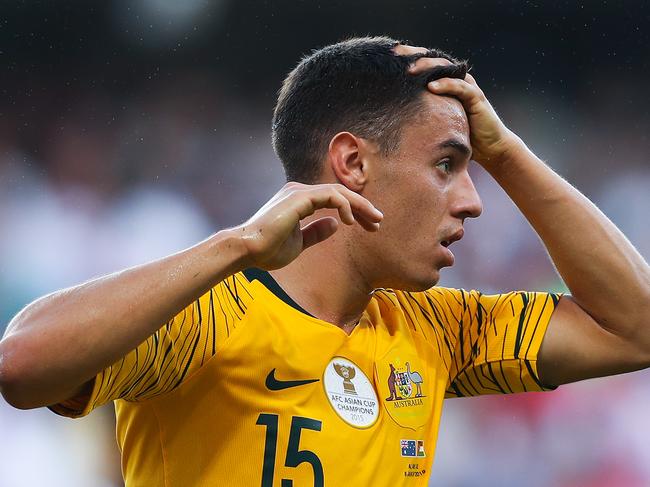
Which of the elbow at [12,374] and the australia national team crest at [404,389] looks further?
the australia national team crest at [404,389]

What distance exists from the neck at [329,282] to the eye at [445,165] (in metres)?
0.31

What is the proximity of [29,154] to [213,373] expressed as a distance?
437 cm

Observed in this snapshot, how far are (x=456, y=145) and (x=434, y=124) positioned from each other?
8cm

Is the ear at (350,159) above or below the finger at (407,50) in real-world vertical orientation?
below

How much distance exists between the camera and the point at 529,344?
2.61 meters

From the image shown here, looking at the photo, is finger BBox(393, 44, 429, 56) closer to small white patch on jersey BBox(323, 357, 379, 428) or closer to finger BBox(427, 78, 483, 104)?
finger BBox(427, 78, 483, 104)

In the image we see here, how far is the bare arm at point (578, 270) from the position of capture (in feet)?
8.57

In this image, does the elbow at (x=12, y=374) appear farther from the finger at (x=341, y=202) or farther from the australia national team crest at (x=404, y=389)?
the australia national team crest at (x=404, y=389)

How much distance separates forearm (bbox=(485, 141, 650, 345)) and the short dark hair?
0.36m

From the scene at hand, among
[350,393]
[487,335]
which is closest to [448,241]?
[487,335]

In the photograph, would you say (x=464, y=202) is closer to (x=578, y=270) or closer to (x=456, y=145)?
(x=456, y=145)

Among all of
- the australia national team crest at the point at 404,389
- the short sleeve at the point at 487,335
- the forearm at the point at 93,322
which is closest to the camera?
the forearm at the point at 93,322

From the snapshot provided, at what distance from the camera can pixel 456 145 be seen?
8.07 feet

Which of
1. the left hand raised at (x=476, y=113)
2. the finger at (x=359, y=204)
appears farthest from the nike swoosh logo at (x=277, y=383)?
the left hand raised at (x=476, y=113)
